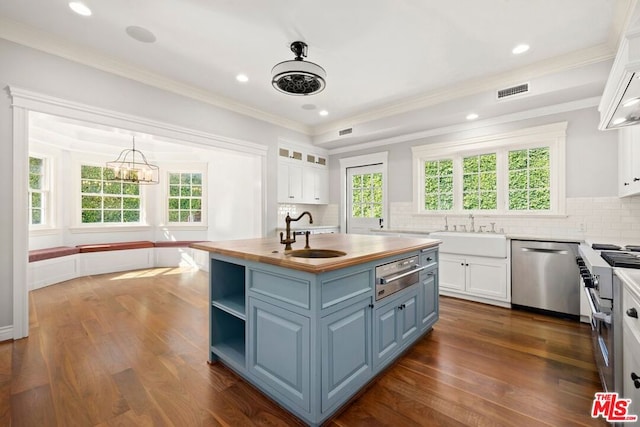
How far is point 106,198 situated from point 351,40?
6.01 m

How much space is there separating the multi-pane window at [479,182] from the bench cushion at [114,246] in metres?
6.31

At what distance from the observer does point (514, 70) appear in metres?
3.40

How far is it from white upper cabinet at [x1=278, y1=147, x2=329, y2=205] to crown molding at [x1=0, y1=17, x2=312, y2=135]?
112 centimetres

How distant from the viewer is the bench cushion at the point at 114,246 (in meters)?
5.38

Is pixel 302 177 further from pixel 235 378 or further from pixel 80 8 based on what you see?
pixel 235 378

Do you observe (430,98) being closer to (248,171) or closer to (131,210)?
(248,171)

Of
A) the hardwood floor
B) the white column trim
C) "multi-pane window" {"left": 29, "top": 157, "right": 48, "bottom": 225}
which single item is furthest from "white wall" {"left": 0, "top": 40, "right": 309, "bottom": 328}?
"multi-pane window" {"left": 29, "top": 157, "right": 48, "bottom": 225}

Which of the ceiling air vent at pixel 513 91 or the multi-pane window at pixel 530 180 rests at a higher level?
the ceiling air vent at pixel 513 91

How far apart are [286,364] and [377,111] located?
4196 mm

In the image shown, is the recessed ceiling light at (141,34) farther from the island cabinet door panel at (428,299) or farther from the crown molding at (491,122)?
the crown molding at (491,122)

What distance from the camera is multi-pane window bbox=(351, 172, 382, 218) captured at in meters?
5.61

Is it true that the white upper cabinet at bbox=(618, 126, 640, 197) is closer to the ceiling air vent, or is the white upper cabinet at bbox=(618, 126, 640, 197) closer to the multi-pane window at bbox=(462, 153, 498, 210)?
the ceiling air vent

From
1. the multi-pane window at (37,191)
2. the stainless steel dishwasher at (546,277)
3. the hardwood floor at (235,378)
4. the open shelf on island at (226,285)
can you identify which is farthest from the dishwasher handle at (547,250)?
the multi-pane window at (37,191)

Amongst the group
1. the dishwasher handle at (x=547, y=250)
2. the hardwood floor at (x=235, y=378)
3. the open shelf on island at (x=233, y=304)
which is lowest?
the hardwood floor at (x=235, y=378)
